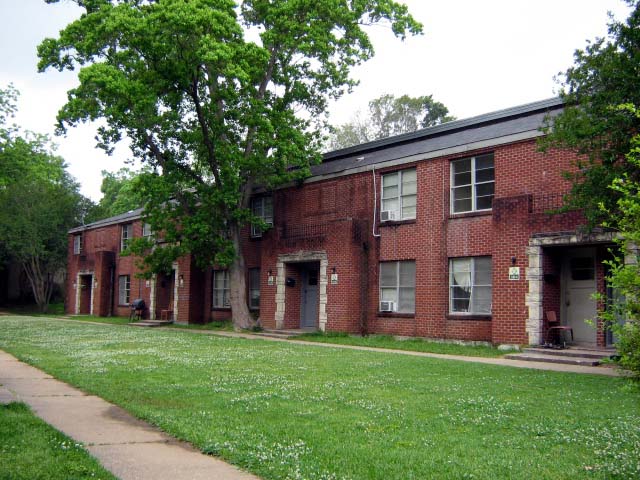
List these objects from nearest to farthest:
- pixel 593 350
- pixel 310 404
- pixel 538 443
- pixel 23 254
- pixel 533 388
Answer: pixel 538 443
pixel 310 404
pixel 533 388
pixel 593 350
pixel 23 254

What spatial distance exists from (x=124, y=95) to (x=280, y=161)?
597 cm

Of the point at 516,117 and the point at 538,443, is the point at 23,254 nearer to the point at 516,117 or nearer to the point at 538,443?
the point at 516,117

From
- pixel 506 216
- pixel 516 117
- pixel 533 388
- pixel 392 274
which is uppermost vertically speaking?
pixel 516 117

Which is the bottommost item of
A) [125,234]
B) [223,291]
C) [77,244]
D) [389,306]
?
[389,306]

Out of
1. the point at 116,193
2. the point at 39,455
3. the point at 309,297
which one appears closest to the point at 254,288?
the point at 309,297

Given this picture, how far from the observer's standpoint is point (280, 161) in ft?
79.2

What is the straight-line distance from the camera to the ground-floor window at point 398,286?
70.0 ft

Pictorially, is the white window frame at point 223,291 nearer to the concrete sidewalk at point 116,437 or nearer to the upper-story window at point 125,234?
the upper-story window at point 125,234

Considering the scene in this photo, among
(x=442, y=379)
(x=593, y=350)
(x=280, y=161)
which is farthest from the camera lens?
(x=280, y=161)

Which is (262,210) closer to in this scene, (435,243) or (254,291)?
(254,291)

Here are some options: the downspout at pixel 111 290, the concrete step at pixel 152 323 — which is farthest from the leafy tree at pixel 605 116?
the downspout at pixel 111 290

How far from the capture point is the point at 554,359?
15.6 metres

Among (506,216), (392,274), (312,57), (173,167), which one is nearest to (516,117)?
(506,216)

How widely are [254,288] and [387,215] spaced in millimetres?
9047
